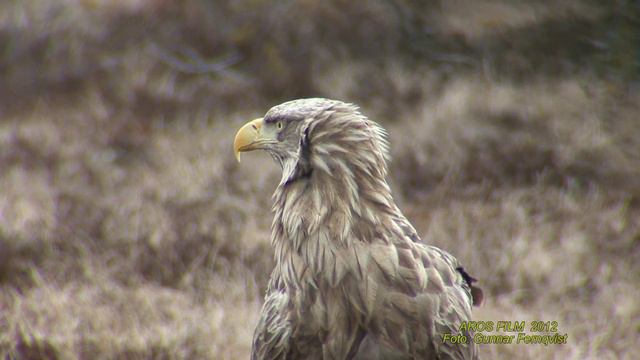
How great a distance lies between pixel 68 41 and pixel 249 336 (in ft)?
15.1

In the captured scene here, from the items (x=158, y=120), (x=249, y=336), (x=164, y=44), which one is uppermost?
(x=164, y=44)

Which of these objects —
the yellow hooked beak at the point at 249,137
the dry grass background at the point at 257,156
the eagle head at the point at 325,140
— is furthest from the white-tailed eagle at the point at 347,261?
the dry grass background at the point at 257,156

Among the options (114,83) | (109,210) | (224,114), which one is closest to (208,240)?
(109,210)

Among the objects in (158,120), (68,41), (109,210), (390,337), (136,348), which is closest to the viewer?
(390,337)

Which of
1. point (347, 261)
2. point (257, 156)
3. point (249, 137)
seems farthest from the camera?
point (257, 156)

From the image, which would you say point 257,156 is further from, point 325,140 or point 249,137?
point 325,140

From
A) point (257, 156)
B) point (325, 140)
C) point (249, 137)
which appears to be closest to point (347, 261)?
point (325, 140)

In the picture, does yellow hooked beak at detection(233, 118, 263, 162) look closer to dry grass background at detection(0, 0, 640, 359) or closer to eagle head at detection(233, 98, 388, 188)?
eagle head at detection(233, 98, 388, 188)

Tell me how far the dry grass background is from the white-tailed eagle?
182 centimetres

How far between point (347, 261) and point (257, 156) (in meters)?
4.25

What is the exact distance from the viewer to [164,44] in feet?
28.9

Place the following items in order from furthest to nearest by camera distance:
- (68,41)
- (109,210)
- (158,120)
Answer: (68,41), (158,120), (109,210)

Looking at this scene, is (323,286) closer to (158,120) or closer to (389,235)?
(389,235)

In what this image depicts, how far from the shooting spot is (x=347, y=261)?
3.70 meters
